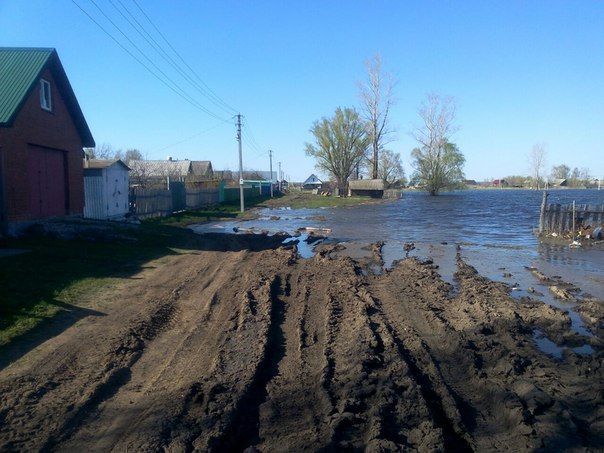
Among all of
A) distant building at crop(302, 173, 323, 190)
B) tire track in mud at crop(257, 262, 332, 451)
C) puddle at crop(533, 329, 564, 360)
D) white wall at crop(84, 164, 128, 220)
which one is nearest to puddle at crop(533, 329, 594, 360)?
puddle at crop(533, 329, 564, 360)

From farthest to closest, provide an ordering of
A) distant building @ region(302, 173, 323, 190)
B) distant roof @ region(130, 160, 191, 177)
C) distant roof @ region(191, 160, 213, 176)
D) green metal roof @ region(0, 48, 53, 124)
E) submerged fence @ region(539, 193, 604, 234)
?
distant building @ region(302, 173, 323, 190), distant roof @ region(191, 160, 213, 176), distant roof @ region(130, 160, 191, 177), submerged fence @ region(539, 193, 604, 234), green metal roof @ region(0, 48, 53, 124)

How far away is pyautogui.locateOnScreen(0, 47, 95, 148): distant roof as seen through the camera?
16797mm

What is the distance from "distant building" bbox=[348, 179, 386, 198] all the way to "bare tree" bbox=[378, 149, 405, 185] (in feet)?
41.8

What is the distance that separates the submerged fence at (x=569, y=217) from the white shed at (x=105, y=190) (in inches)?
732

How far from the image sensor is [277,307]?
31.6ft

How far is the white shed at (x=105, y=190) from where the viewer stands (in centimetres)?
2491

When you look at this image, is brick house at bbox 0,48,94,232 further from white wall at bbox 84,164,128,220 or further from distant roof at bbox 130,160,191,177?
distant roof at bbox 130,160,191,177

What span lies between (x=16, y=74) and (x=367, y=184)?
196ft

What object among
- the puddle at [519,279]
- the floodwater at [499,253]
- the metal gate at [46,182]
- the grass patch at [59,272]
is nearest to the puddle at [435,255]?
the floodwater at [499,253]

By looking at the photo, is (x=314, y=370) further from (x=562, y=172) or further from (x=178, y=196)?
(x=562, y=172)

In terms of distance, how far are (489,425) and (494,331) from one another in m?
3.45

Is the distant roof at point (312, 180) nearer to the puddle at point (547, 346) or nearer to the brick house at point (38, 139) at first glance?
the brick house at point (38, 139)

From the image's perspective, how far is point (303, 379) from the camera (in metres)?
6.15

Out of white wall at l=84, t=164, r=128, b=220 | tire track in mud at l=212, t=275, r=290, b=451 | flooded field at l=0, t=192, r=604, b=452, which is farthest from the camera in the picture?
white wall at l=84, t=164, r=128, b=220
